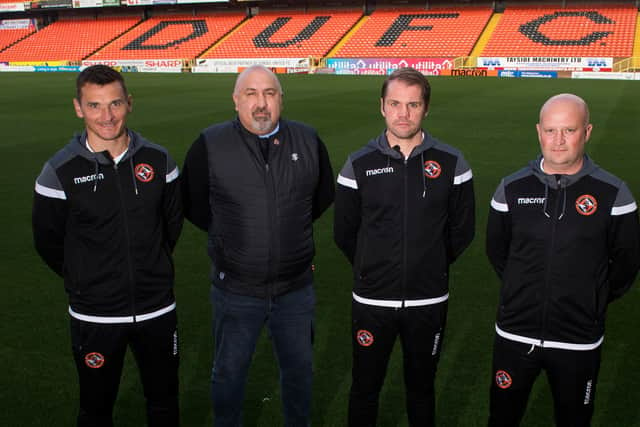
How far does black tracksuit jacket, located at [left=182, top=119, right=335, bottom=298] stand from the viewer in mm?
2967

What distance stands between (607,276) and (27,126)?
14775mm

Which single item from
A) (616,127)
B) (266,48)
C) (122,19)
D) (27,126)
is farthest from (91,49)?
(616,127)

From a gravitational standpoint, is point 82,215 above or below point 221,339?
above

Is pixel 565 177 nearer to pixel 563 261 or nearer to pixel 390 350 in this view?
pixel 563 261

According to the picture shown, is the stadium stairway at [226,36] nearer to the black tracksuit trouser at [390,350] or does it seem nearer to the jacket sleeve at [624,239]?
the black tracksuit trouser at [390,350]

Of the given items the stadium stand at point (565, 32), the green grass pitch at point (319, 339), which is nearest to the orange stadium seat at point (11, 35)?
the stadium stand at point (565, 32)

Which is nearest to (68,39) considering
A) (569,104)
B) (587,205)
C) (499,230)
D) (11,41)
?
(11,41)

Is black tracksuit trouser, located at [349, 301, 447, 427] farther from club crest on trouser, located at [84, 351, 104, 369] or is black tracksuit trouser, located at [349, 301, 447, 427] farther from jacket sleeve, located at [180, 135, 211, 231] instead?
club crest on trouser, located at [84, 351, 104, 369]

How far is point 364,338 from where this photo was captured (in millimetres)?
3088

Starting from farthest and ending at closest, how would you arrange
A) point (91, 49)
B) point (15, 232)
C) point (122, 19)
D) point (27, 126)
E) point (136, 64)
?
point (122, 19)
point (91, 49)
point (136, 64)
point (27, 126)
point (15, 232)

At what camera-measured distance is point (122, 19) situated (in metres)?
53.2

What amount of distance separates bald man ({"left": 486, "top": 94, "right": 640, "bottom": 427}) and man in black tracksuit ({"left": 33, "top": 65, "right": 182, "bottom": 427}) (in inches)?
66.0

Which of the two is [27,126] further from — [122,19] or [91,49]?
[122,19]

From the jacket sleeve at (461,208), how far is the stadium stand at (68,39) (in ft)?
161
